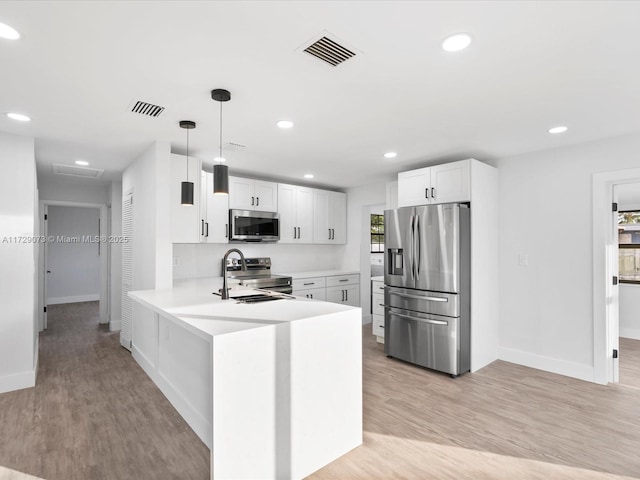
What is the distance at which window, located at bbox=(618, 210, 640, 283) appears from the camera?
17.1ft

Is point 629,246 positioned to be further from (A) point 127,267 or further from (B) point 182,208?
(A) point 127,267

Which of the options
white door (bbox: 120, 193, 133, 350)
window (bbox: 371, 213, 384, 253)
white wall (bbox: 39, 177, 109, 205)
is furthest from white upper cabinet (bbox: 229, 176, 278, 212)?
window (bbox: 371, 213, 384, 253)

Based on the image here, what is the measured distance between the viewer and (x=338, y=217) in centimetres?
609

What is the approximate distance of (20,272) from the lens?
10.9ft

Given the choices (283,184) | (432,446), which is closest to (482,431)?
(432,446)

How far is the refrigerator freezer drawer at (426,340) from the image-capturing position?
361 centimetres

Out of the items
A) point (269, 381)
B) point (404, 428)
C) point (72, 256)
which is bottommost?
point (404, 428)

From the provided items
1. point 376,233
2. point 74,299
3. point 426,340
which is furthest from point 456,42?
point 74,299

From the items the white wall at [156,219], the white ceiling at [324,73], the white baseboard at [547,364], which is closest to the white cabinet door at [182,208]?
the white wall at [156,219]

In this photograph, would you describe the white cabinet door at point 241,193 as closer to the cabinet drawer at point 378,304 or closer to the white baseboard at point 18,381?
the cabinet drawer at point 378,304

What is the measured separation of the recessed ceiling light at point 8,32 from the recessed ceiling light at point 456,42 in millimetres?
2090

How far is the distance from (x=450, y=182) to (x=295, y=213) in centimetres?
241

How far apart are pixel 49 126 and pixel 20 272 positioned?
1.42 m

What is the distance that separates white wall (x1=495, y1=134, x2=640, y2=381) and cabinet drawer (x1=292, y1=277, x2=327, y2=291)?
2.44 meters
